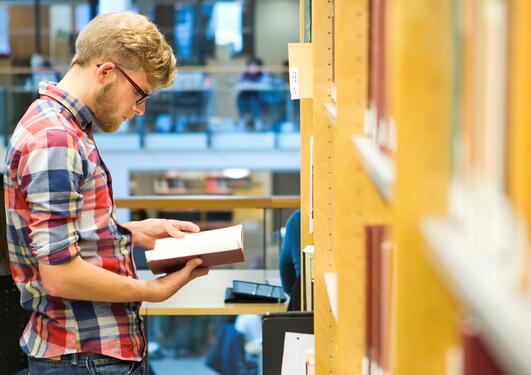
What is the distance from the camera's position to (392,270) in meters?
1.15

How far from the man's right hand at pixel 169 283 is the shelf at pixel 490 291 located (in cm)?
127

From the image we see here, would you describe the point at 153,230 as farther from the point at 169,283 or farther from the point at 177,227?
the point at 169,283

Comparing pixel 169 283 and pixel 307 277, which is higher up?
pixel 169 283

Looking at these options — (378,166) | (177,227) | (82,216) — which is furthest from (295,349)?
(378,166)

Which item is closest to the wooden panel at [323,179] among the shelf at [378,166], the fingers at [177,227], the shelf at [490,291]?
the fingers at [177,227]

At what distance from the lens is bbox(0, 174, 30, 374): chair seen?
2.76 metres

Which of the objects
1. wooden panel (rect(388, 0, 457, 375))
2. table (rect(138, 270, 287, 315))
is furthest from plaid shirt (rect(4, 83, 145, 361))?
table (rect(138, 270, 287, 315))

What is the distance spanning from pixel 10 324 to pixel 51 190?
1.17 metres

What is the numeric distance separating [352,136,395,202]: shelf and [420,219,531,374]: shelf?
21cm

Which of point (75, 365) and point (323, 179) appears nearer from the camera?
point (75, 365)

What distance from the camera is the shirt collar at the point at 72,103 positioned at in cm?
190

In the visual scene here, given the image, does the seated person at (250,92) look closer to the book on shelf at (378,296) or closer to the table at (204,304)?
the table at (204,304)

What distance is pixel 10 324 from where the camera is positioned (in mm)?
2781

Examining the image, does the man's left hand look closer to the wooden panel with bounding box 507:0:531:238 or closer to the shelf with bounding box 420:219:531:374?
the shelf with bounding box 420:219:531:374
